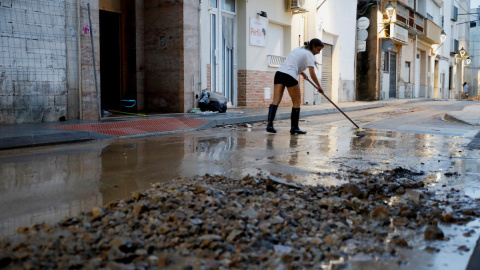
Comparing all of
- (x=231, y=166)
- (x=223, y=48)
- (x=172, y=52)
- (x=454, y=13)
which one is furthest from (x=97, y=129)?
(x=454, y=13)

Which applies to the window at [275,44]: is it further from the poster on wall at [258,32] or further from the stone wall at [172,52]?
the stone wall at [172,52]

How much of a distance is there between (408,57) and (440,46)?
863 centimetres

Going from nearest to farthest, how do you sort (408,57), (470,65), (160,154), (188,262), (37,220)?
1. (188,262)
2. (37,220)
3. (160,154)
4. (408,57)
5. (470,65)

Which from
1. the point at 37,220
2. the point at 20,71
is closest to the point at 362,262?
the point at 37,220

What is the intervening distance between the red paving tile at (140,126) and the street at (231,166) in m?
0.61

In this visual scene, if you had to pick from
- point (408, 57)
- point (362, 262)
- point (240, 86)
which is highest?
point (408, 57)

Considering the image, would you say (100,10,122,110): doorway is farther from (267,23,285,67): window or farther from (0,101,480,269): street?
(267,23,285,67): window

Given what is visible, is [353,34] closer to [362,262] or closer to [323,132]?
[323,132]

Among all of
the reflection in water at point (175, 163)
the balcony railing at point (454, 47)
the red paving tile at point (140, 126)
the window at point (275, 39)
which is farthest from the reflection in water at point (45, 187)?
the balcony railing at point (454, 47)

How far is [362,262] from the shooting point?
92.0 inches

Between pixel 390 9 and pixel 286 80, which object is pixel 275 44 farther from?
pixel 390 9

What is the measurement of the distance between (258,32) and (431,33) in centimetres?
2302

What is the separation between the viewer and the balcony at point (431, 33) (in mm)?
32750

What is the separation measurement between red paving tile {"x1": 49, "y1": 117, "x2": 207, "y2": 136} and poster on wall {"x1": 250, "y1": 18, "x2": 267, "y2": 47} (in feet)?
19.4
